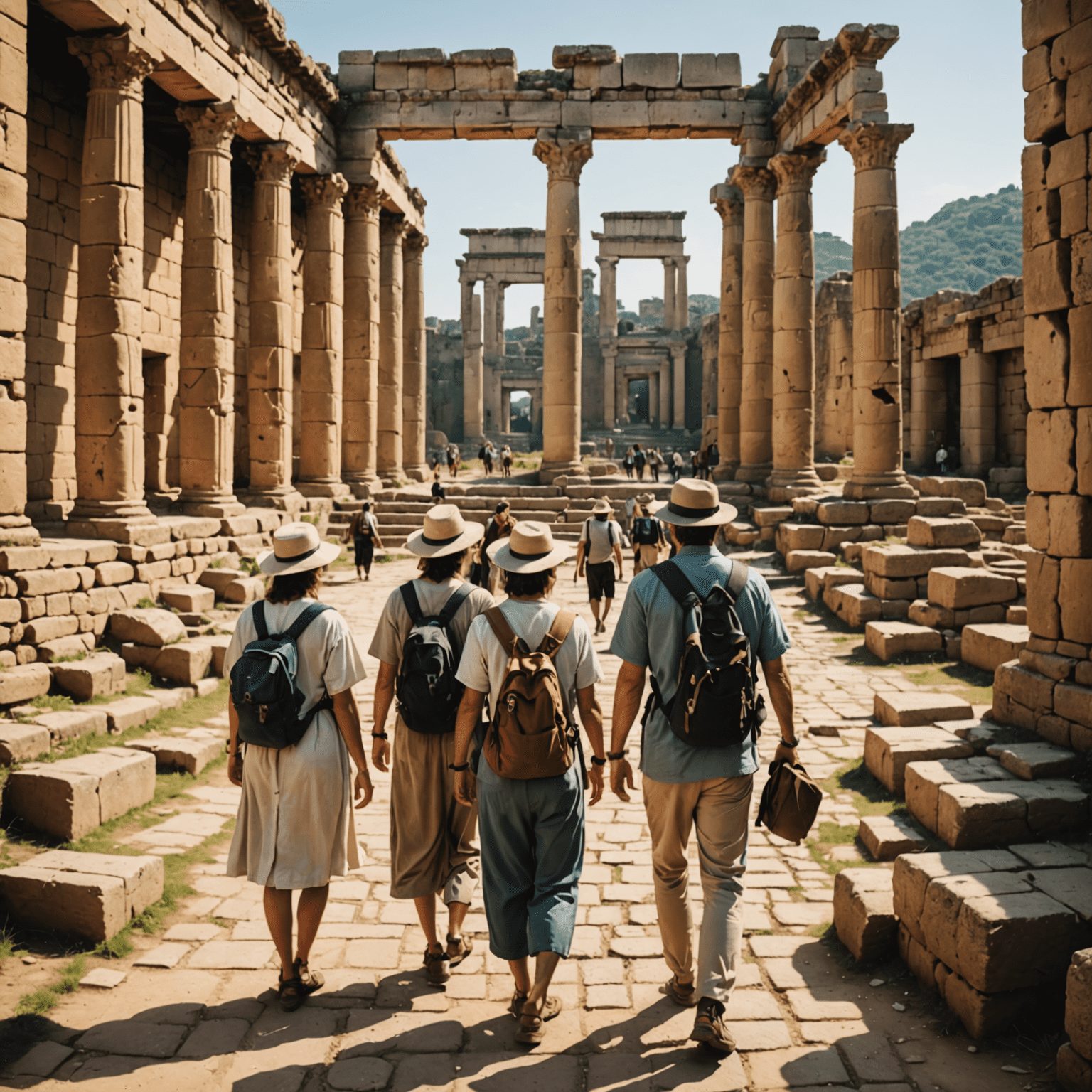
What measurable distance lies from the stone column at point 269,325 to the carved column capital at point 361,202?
3.30 m

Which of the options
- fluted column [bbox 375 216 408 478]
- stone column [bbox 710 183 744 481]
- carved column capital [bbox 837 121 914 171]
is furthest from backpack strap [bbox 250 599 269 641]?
stone column [bbox 710 183 744 481]

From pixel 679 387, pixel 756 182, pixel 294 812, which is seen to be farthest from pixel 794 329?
pixel 679 387

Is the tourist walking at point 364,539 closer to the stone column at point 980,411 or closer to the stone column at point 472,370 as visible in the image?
the stone column at point 980,411

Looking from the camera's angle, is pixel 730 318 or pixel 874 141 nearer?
pixel 874 141

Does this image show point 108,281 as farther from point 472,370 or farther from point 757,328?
point 472,370

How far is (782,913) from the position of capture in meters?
5.35

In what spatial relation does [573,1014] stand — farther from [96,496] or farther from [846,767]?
[96,496]

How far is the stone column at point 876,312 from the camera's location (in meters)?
16.4

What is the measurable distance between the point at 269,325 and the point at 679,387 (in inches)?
1196

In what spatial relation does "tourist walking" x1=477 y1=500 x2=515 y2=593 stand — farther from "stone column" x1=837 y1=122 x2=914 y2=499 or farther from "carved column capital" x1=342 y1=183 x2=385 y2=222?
"carved column capital" x1=342 y1=183 x2=385 y2=222

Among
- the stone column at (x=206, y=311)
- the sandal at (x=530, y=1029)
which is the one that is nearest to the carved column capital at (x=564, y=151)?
the stone column at (x=206, y=311)

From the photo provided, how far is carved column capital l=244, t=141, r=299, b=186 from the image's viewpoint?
17188 mm

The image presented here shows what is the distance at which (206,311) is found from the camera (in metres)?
15.0

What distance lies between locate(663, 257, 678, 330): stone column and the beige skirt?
43.9m
